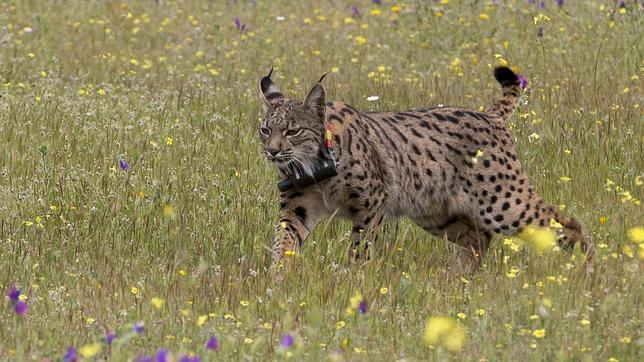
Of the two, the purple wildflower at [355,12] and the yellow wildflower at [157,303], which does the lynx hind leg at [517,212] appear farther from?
the purple wildflower at [355,12]

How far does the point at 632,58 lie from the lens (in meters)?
10.4

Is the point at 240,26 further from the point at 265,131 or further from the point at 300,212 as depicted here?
the point at 300,212

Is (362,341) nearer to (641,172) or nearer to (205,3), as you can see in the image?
(641,172)

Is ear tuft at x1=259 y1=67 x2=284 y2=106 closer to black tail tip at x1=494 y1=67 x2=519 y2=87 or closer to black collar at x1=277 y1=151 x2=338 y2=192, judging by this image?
black collar at x1=277 y1=151 x2=338 y2=192

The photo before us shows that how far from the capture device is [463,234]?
25.6 feet

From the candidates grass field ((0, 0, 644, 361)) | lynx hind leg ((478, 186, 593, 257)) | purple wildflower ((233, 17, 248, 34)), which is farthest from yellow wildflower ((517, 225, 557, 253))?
purple wildflower ((233, 17, 248, 34))

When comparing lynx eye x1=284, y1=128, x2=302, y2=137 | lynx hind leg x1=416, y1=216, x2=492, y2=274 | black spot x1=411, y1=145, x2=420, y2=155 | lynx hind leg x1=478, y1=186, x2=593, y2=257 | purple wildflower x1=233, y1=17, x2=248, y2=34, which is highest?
lynx eye x1=284, y1=128, x2=302, y2=137

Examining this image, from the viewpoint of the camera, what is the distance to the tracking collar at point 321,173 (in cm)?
702

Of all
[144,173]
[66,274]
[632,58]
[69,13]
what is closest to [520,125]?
[632,58]

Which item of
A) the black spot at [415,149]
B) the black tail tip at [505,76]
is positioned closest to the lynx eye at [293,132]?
the black spot at [415,149]

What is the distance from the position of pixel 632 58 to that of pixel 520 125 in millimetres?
1741

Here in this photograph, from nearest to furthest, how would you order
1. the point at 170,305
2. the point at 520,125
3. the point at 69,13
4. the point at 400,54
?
1. the point at 170,305
2. the point at 520,125
3. the point at 400,54
4. the point at 69,13

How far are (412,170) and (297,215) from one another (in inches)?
29.6

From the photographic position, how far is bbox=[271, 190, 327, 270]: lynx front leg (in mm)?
6965
